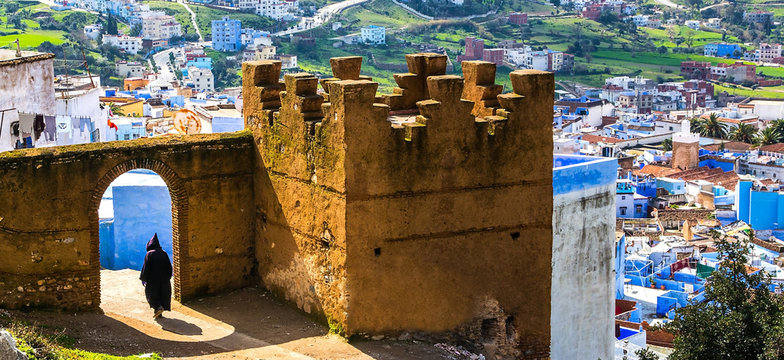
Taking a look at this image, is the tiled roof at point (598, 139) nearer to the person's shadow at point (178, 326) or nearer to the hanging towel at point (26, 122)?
the hanging towel at point (26, 122)

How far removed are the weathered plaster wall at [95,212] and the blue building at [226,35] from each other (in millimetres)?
120678

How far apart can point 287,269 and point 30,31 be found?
11089 cm

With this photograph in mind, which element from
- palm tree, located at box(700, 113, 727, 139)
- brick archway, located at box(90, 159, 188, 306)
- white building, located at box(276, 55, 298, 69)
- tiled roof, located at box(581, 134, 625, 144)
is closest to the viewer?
brick archway, located at box(90, 159, 188, 306)

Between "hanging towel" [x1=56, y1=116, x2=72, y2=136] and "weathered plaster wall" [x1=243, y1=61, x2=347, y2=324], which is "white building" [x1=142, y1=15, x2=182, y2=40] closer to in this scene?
"hanging towel" [x1=56, y1=116, x2=72, y2=136]

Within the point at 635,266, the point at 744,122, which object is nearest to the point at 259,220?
the point at 635,266

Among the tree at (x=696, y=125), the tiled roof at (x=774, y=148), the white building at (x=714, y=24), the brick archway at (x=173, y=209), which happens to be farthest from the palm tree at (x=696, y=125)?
the white building at (x=714, y=24)

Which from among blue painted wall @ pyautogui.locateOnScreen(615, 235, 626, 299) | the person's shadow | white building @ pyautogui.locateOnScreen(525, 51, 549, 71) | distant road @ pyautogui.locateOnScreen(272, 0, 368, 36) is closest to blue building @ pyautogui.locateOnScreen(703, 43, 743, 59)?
white building @ pyautogui.locateOnScreen(525, 51, 549, 71)

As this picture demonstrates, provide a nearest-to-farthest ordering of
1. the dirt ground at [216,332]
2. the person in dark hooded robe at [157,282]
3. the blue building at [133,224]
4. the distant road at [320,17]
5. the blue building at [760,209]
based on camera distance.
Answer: the dirt ground at [216,332]
the person in dark hooded robe at [157,282]
the blue building at [133,224]
the blue building at [760,209]
the distant road at [320,17]

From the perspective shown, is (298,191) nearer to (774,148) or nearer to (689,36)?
(774,148)

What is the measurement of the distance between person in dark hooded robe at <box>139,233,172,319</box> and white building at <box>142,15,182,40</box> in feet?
399

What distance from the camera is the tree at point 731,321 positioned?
1198cm

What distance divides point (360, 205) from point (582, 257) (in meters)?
6.99

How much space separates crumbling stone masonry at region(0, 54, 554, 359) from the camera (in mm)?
9133

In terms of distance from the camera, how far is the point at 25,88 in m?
16.9
